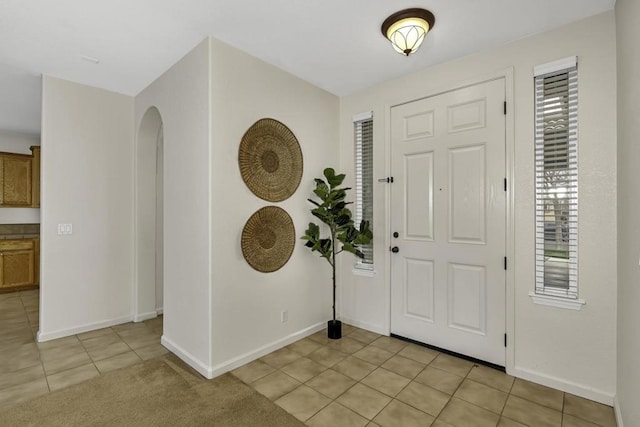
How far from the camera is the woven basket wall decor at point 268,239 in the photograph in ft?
8.84

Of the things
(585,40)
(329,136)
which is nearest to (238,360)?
(329,136)

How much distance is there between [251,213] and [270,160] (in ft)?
1.75

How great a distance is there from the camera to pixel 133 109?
3660 mm

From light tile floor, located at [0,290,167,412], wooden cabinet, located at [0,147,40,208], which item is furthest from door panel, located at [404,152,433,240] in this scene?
wooden cabinet, located at [0,147,40,208]

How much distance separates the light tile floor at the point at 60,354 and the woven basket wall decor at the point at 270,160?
1.81 meters

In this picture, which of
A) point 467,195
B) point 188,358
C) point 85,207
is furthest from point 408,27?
point 85,207

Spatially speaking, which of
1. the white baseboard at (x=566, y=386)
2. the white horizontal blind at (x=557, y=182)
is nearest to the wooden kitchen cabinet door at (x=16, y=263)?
the white baseboard at (x=566, y=386)

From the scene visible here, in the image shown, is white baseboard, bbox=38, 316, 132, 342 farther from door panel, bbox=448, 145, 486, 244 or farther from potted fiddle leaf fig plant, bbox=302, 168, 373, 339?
door panel, bbox=448, 145, 486, 244

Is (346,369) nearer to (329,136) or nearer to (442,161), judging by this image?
(442,161)

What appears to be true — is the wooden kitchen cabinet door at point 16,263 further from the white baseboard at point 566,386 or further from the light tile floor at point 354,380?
the white baseboard at point 566,386

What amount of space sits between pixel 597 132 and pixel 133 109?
444 centimetres

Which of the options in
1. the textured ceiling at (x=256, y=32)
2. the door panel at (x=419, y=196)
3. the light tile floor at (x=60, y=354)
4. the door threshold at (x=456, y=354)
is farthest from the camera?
the door panel at (x=419, y=196)

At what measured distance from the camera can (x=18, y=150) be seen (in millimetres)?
5336

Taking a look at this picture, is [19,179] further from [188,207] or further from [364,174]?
[364,174]
